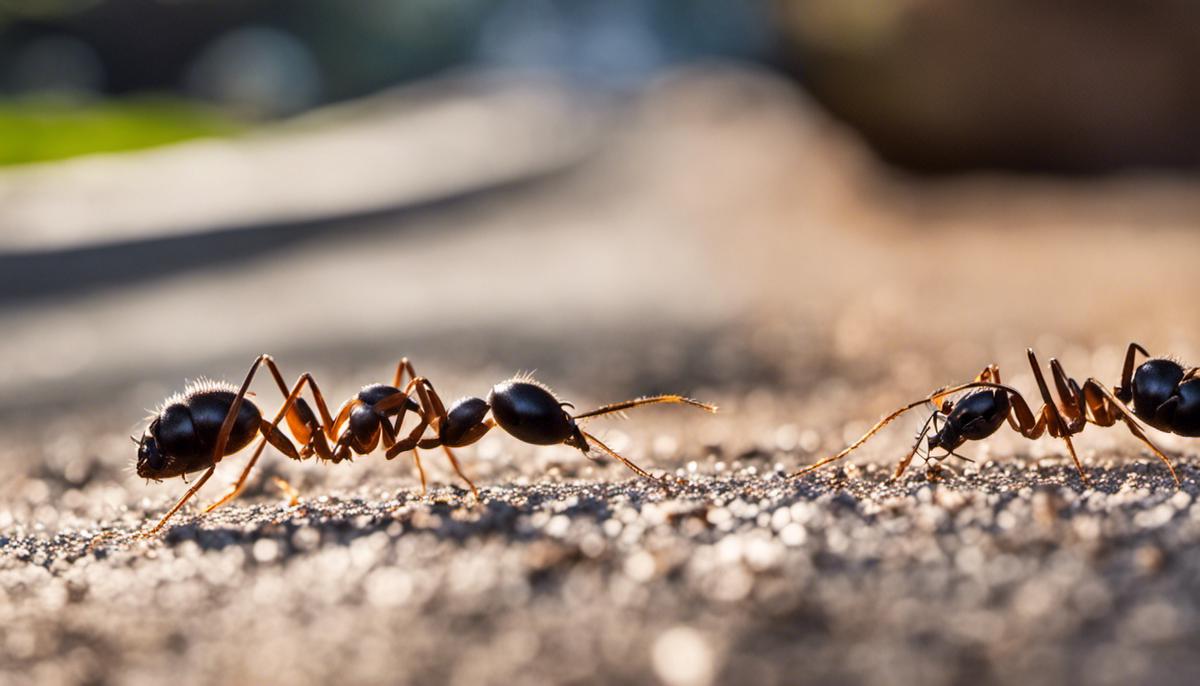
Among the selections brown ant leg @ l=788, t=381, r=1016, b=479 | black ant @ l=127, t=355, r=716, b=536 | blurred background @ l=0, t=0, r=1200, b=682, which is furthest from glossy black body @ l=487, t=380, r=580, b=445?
brown ant leg @ l=788, t=381, r=1016, b=479

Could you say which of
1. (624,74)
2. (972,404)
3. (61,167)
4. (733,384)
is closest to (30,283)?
(61,167)

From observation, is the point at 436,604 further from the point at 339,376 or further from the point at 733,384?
the point at 339,376

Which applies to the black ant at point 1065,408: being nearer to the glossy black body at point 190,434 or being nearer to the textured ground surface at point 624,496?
the textured ground surface at point 624,496

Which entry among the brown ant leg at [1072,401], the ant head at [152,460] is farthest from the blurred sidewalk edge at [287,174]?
the brown ant leg at [1072,401]

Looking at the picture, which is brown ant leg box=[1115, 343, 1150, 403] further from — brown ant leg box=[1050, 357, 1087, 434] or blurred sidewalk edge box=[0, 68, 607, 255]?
blurred sidewalk edge box=[0, 68, 607, 255]

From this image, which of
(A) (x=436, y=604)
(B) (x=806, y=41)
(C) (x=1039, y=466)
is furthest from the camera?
(B) (x=806, y=41)

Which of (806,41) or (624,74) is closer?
(806,41)
